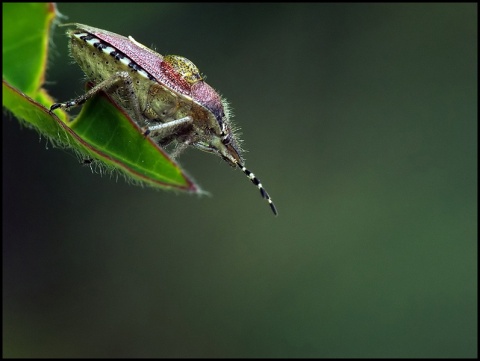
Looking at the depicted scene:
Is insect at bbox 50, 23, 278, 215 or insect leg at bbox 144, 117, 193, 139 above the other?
insect at bbox 50, 23, 278, 215

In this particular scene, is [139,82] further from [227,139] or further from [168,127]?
[227,139]

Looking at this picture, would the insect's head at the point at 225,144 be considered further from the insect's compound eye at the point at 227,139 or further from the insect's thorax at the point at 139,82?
the insect's thorax at the point at 139,82

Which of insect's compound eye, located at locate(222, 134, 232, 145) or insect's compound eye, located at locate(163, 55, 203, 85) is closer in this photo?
insect's compound eye, located at locate(163, 55, 203, 85)

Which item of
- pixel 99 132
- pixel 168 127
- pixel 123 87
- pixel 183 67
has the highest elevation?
pixel 183 67

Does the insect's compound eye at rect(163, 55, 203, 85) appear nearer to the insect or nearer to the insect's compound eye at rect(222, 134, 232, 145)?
the insect

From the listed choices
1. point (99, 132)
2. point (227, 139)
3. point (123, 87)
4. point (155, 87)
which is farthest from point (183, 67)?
point (99, 132)

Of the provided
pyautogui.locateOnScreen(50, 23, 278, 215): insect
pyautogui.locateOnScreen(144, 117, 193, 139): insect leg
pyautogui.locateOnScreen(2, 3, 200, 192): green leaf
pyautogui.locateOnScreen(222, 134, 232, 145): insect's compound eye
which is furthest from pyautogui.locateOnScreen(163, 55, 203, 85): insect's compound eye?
pyautogui.locateOnScreen(2, 3, 200, 192): green leaf

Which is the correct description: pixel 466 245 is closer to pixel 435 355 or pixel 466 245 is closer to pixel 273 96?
pixel 435 355

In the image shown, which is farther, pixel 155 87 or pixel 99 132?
pixel 155 87

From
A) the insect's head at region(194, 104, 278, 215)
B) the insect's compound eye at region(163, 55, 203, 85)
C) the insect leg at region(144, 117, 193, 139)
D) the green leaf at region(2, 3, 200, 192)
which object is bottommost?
the green leaf at region(2, 3, 200, 192)
